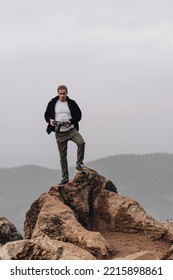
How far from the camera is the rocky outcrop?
15492 millimetres

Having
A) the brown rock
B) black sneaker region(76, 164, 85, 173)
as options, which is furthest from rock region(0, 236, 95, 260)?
black sneaker region(76, 164, 85, 173)

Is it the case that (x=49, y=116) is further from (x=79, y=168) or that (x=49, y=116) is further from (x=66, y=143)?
(x=79, y=168)

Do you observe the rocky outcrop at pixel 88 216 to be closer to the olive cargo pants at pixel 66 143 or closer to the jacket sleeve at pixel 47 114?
the olive cargo pants at pixel 66 143

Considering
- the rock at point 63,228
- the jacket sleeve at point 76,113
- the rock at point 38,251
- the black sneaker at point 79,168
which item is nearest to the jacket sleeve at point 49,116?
the jacket sleeve at point 76,113

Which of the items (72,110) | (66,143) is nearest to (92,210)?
(66,143)

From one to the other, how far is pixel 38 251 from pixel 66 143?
209 inches

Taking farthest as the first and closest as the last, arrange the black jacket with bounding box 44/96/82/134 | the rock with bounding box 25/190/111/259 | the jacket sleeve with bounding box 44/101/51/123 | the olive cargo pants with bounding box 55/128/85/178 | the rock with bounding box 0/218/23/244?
the rock with bounding box 0/218/23/244, the jacket sleeve with bounding box 44/101/51/123, the olive cargo pants with bounding box 55/128/85/178, the black jacket with bounding box 44/96/82/134, the rock with bounding box 25/190/111/259

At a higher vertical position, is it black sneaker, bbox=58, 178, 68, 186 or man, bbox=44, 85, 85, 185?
man, bbox=44, 85, 85, 185

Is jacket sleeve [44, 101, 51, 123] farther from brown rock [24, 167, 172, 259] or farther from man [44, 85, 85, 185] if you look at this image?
brown rock [24, 167, 172, 259]

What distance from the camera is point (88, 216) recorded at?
17.9m

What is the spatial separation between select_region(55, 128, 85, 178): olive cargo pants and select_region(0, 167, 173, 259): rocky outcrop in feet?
2.43
